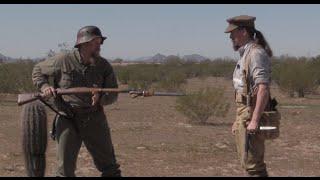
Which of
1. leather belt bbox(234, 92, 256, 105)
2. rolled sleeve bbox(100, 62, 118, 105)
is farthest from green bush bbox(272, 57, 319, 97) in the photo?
leather belt bbox(234, 92, 256, 105)

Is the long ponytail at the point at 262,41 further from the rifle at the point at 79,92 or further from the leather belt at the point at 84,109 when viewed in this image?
the leather belt at the point at 84,109

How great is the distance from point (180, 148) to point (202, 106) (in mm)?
5198

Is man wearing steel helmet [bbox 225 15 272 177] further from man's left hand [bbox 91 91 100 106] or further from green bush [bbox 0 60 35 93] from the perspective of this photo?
green bush [bbox 0 60 35 93]

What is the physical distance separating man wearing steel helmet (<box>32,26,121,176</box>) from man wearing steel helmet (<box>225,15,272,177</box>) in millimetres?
1232

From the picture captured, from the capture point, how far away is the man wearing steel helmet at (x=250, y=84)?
4906 millimetres

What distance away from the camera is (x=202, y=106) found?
16297 millimetres

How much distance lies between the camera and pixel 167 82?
31672 mm

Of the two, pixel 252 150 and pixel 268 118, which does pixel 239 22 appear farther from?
pixel 252 150

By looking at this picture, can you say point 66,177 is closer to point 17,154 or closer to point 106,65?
point 106,65

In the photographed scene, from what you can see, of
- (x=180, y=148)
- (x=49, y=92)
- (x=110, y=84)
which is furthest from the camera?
(x=180, y=148)

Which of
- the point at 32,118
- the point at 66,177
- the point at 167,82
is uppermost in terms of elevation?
the point at 32,118

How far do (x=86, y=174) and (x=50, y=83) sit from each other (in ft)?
9.52

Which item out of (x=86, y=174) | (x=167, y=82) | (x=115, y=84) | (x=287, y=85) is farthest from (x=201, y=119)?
(x=167, y=82)

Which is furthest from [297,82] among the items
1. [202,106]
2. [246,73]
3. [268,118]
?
[246,73]
